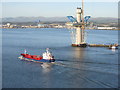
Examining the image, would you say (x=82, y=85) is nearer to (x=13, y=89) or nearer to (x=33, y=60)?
(x=13, y=89)

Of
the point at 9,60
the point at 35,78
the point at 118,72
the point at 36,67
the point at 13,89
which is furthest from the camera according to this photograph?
the point at 9,60

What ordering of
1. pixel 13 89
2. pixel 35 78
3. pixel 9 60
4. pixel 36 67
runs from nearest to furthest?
pixel 13 89 → pixel 35 78 → pixel 36 67 → pixel 9 60

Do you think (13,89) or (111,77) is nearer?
(13,89)

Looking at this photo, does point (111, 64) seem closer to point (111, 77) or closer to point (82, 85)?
point (111, 77)

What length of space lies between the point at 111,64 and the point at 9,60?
7605 millimetres

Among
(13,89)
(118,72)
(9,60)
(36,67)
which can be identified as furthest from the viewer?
(9,60)

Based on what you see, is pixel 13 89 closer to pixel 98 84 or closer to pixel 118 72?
pixel 98 84

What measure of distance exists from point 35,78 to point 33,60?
19.0 ft

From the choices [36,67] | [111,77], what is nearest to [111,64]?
[111,77]

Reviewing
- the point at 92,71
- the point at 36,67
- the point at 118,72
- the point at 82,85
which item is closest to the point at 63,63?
the point at 36,67

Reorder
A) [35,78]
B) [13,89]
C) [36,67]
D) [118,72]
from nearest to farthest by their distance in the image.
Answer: [13,89] → [35,78] → [118,72] → [36,67]

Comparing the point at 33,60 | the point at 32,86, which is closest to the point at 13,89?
the point at 32,86

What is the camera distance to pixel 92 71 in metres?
16.1

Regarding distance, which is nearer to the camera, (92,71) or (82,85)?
(82,85)
